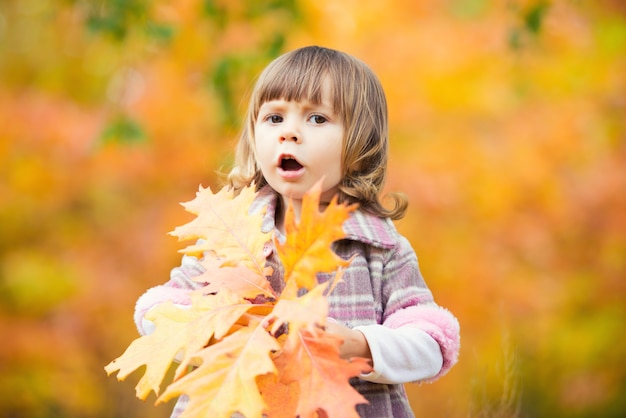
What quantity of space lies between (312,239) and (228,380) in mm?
200

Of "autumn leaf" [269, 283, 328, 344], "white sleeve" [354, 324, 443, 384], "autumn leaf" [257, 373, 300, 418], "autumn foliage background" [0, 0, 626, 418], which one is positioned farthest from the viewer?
"autumn foliage background" [0, 0, 626, 418]

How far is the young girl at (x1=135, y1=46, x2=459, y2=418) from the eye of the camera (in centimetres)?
130

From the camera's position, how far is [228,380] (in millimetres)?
979

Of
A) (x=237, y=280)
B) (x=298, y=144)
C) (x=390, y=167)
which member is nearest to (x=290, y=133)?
(x=298, y=144)

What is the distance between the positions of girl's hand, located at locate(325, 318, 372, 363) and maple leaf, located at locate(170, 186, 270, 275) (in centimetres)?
13

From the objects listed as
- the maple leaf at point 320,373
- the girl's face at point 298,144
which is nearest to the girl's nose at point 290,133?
the girl's face at point 298,144

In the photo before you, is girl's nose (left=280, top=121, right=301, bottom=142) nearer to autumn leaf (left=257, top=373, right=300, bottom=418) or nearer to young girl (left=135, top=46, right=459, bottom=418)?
young girl (left=135, top=46, right=459, bottom=418)

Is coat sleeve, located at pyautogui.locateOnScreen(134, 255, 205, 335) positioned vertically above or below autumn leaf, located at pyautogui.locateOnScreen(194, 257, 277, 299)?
above

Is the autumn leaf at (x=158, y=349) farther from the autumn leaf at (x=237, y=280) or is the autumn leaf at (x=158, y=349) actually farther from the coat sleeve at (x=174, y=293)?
the coat sleeve at (x=174, y=293)

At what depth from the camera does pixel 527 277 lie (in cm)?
463

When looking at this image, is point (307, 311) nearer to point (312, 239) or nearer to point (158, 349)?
point (312, 239)

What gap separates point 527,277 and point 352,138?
11.5 feet

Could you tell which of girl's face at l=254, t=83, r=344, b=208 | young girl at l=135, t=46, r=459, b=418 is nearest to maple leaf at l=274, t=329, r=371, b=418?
young girl at l=135, t=46, r=459, b=418

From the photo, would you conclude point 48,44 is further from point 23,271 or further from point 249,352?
point 249,352
